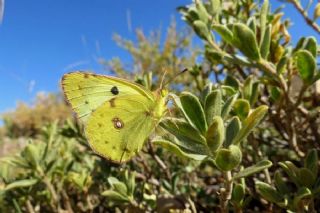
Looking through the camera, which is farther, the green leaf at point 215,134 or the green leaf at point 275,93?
the green leaf at point 275,93

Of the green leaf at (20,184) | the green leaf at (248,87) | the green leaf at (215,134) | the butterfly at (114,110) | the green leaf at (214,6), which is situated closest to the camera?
the green leaf at (215,134)

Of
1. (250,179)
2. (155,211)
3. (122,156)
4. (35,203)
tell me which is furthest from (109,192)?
(35,203)

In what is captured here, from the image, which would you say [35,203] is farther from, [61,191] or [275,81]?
[275,81]

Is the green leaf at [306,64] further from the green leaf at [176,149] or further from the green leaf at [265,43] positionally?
the green leaf at [176,149]

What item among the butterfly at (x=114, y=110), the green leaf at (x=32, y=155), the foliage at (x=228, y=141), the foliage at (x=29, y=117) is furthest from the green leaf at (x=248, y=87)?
the foliage at (x=29, y=117)

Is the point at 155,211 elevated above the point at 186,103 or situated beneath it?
situated beneath

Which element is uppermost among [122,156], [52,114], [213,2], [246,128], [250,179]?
[52,114]

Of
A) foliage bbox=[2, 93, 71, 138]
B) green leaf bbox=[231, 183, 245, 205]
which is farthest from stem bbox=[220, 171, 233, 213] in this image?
foliage bbox=[2, 93, 71, 138]
